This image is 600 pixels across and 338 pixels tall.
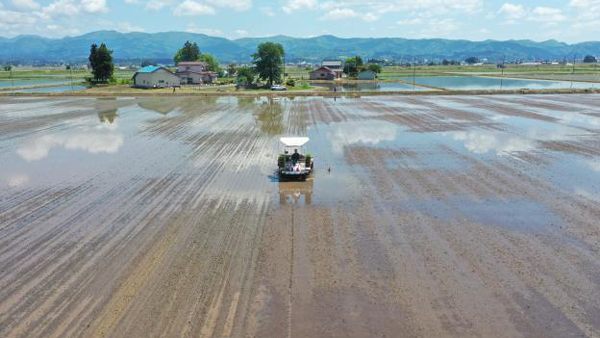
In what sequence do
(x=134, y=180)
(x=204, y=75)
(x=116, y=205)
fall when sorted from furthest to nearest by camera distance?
(x=204, y=75) < (x=134, y=180) < (x=116, y=205)

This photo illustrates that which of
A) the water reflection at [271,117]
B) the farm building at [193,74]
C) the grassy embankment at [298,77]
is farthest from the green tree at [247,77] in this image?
the water reflection at [271,117]

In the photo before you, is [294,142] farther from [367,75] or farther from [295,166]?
[367,75]

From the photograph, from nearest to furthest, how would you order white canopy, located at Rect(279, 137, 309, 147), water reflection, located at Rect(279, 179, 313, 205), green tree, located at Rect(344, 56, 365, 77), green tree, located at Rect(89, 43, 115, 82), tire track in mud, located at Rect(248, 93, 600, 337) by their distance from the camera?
tire track in mud, located at Rect(248, 93, 600, 337) < water reflection, located at Rect(279, 179, 313, 205) < white canopy, located at Rect(279, 137, 309, 147) < green tree, located at Rect(89, 43, 115, 82) < green tree, located at Rect(344, 56, 365, 77)

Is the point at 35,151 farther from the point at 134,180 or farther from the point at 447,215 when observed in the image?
the point at 447,215

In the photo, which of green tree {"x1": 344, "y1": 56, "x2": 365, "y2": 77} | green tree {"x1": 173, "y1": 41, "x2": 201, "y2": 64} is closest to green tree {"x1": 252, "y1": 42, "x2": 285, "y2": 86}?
green tree {"x1": 344, "y1": 56, "x2": 365, "y2": 77}

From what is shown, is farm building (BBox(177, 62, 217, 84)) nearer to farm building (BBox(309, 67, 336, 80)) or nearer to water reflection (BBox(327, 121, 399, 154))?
farm building (BBox(309, 67, 336, 80))

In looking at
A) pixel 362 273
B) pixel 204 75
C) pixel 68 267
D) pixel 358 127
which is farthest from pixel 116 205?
pixel 204 75
